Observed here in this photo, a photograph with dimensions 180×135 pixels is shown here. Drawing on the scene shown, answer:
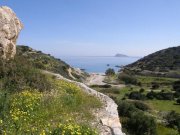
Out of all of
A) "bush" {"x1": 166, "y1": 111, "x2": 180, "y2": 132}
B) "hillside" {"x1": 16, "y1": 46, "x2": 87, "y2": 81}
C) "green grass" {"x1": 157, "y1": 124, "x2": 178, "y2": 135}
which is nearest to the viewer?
"green grass" {"x1": 157, "y1": 124, "x2": 178, "y2": 135}

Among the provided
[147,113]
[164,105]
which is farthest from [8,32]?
[164,105]

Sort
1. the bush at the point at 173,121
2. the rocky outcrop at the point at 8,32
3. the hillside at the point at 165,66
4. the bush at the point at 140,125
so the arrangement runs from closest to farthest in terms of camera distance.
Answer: the rocky outcrop at the point at 8,32 < the bush at the point at 140,125 < the bush at the point at 173,121 < the hillside at the point at 165,66

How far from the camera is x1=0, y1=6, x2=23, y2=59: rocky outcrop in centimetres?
2052

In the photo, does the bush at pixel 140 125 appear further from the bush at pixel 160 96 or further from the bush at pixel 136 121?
the bush at pixel 160 96

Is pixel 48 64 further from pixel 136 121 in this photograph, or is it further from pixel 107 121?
pixel 107 121

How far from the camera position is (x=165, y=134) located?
36.3 meters

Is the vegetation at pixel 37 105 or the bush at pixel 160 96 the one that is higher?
the vegetation at pixel 37 105

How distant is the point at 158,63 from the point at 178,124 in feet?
408

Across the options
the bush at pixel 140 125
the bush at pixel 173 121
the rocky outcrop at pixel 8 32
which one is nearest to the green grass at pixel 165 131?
the bush at pixel 173 121

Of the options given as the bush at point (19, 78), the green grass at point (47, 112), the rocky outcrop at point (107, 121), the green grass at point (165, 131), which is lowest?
the green grass at point (165, 131)

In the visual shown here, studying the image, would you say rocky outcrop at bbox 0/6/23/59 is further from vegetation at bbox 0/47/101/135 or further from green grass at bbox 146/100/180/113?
green grass at bbox 146/100/180/113

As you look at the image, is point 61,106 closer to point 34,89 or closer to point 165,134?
point 34,89

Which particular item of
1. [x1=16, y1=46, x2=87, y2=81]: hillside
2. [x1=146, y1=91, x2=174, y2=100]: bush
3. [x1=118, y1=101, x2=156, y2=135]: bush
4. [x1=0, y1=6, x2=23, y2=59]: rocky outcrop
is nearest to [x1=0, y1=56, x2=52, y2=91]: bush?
[x1=0, y1=6, x2=23, y2=59]: rocky outcrop

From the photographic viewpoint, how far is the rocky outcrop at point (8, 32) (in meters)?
20.5
